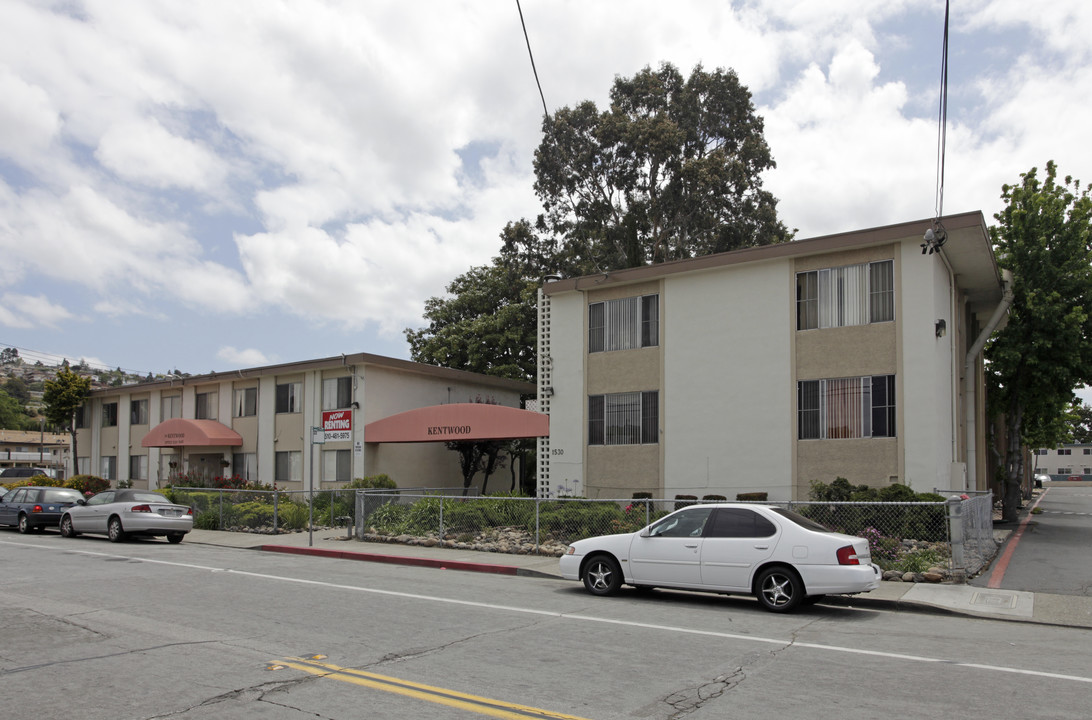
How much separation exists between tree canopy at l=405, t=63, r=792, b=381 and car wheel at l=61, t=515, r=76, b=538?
20580 millimetres

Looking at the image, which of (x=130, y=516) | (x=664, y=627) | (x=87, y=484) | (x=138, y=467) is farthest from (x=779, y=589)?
(x=138, y=467)

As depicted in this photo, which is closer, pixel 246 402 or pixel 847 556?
pixel 847 556

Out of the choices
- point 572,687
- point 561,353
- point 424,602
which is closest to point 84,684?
point 572,687

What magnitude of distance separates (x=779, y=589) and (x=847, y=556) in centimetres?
97

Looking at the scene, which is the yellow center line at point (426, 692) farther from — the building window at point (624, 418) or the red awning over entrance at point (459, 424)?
the red awning over entrance at point (459, 424)

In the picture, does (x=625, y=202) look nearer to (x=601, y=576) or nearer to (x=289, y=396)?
(x=289, y=396)

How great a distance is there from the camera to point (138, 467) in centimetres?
3925

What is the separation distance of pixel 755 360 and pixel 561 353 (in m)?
5.90

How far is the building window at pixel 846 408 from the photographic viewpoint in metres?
19.0

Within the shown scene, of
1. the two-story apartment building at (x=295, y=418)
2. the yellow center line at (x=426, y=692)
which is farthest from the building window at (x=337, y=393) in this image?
the yellow center line at (x=426, y=692)

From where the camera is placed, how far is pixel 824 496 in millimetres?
18219

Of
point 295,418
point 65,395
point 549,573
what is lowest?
point 549,573

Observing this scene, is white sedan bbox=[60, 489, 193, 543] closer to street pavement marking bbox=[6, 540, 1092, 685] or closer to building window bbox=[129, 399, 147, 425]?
street pavement marking bbox=[6, 540, 1092, 685]

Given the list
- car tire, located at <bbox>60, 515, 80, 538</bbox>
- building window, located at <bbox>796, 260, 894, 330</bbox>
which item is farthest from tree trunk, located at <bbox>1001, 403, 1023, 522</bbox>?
car tire, located at <bbox>60, 515, 80, 538</bbox>
